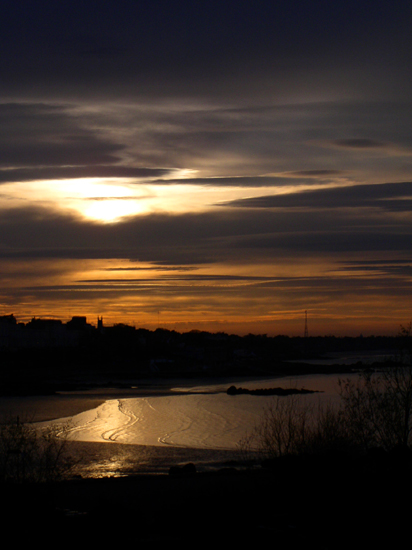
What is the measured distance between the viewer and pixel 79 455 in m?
28.1

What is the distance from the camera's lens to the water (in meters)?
26.8

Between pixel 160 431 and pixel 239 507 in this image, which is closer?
pixel 239 507

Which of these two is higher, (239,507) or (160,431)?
(239,507)

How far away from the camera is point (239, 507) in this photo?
14375mm

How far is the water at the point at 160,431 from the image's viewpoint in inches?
1056

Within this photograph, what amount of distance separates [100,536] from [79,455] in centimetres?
1743

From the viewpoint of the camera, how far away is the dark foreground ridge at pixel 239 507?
38.5ft

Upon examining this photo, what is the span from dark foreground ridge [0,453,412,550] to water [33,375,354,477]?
9.76 ft

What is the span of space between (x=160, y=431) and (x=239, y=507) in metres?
24.4

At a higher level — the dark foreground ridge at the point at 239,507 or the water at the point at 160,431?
the dark foreground ridge at the point at 239,507

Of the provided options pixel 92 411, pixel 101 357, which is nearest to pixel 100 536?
pixel 92 411

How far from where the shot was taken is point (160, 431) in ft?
125

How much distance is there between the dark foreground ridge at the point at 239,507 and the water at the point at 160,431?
2.98m

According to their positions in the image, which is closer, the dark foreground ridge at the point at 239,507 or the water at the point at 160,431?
the dark foreground ridge at the point at 239,507
